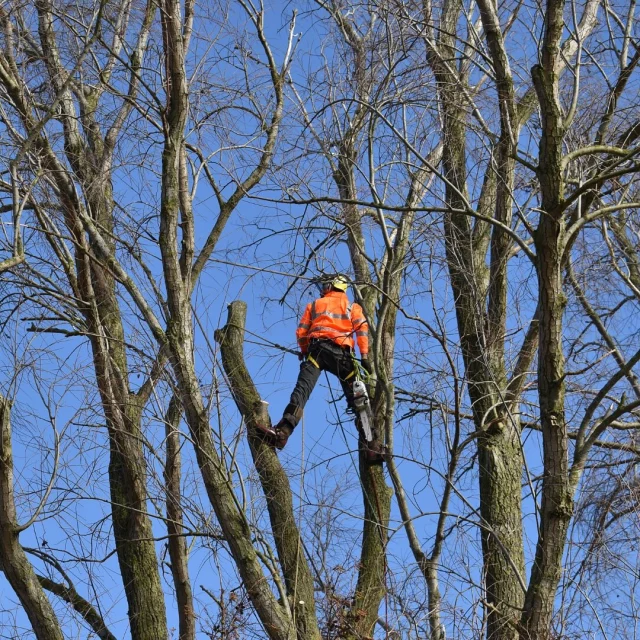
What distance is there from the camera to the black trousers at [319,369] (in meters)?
7.97

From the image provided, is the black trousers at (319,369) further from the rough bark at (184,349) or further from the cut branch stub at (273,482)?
the rough bark at (184,349)

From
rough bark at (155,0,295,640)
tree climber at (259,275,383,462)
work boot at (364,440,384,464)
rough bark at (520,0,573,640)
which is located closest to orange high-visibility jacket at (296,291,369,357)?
tree climber at (259,275,383,462)

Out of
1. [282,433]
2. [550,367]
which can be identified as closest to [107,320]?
[282,433]

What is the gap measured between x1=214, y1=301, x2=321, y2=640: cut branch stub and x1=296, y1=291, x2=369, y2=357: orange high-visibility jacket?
672mm

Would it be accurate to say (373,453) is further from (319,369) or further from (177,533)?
(319,369)

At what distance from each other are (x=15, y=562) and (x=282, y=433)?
2317mm

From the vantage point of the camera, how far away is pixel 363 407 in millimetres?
7402

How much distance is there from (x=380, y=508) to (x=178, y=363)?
1.73 metres

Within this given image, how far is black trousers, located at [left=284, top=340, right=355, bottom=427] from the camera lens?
7.97 m

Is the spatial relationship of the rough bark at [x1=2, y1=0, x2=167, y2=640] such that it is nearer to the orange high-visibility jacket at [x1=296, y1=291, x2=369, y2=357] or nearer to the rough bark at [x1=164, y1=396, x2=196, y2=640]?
the rough bark at [x1=164, y1=396, x2=196, y2=640]

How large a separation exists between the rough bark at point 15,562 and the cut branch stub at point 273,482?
53.5 inches

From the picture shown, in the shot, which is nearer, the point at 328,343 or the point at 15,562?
the point at 15,562

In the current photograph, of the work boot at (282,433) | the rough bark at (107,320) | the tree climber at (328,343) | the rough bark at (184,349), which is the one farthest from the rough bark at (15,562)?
the tree climber at (328,343)

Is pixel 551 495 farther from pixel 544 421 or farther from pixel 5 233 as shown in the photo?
pixel 5 233
